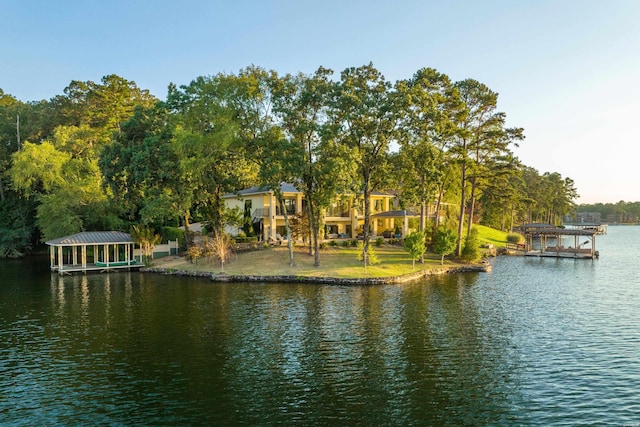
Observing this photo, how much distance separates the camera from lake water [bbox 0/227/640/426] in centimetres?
1271

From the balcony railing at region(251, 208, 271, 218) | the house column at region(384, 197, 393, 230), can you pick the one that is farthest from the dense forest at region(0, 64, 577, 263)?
the house column at region(384, 197, 393, 230)

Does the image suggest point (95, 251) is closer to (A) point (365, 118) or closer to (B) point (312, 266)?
(B) point (312, 266)

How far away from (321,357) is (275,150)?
23.0m

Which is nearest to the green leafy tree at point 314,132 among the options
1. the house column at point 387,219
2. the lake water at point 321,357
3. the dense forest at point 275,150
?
the dense forest at point 275,150

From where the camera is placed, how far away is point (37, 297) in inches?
1153

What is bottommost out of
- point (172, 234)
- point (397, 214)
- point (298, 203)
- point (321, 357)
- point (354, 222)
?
point (321, 357)

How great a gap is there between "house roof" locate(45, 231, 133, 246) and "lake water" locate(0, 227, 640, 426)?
30.4ft

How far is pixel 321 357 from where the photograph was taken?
1730cm

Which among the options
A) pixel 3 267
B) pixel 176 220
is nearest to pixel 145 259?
pixel 176 220

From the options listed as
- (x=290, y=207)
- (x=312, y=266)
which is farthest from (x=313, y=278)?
(x=290, y=207)

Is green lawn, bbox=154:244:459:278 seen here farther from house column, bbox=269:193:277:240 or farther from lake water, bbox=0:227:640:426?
lake water, bbox=0:227:640:426

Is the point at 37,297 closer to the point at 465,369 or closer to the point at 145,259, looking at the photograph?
the point at 145,259

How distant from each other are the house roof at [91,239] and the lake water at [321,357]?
9.26 m

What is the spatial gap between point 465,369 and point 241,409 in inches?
339
